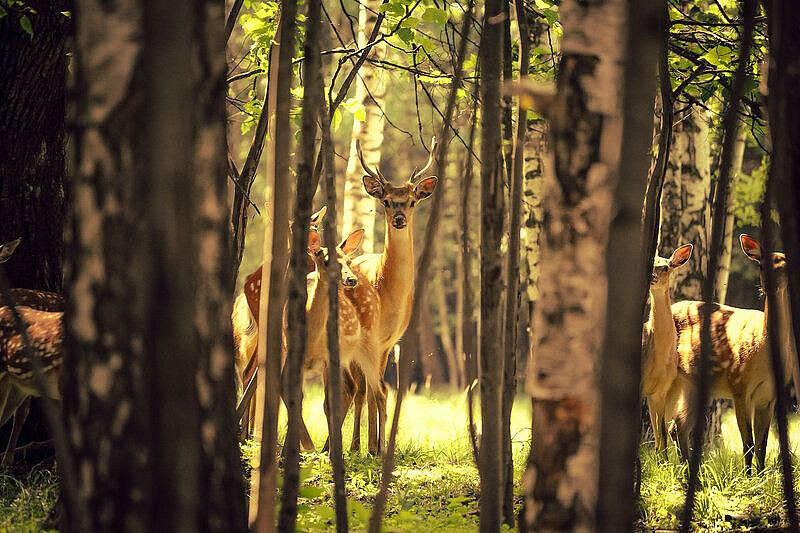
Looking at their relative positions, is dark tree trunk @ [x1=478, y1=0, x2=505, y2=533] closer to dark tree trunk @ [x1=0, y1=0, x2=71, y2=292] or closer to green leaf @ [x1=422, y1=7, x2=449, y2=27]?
green leaf @ [x1=422, y1=7, x2=449, y2=27]

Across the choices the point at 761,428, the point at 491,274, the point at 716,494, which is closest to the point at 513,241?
the point at 491,274

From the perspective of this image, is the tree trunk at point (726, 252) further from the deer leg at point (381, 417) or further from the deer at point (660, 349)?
the deer leg at point (381, 417)

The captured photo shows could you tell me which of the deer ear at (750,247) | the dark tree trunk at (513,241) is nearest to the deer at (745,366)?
the deer ear at (750,247)

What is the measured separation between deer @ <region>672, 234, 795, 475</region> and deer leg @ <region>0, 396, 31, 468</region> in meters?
4.41

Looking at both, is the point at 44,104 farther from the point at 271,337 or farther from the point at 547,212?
the point at 547,212

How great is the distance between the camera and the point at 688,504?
304 centimetres

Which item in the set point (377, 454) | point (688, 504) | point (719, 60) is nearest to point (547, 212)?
point (688, 504)

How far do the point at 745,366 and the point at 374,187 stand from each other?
3148mm

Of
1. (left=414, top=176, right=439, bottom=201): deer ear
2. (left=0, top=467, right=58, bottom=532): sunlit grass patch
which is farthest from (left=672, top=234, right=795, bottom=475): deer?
(left=0, top=467, right=58, bottom=532): sunlit grass patch

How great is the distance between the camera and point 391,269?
29.3 feet

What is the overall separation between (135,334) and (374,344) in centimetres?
557

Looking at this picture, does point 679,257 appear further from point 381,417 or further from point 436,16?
point 436,16

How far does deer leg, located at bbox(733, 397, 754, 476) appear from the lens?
23.3 ft

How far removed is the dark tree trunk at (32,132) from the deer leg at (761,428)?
4820 mm
